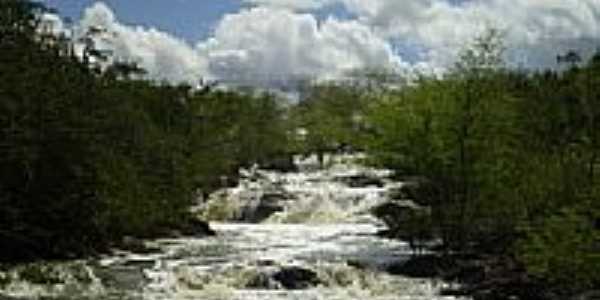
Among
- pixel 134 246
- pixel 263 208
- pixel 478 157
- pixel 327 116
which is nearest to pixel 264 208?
pixel 263 208

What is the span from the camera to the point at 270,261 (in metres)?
47.2

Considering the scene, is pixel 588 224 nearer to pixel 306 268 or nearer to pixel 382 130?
pixel 306 268

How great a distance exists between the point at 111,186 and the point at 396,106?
12.6m

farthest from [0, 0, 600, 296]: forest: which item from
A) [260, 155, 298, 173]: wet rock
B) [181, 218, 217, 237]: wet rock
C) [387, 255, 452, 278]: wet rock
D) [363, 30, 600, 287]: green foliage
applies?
[260, 155, 298, 173]: wet rock

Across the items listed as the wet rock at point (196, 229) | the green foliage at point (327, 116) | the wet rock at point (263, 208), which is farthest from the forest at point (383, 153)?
the green foliage at point (327, 116)

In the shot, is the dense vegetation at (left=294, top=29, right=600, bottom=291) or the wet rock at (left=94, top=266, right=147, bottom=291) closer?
the wet rock at (left=94, top=266, right=147, bottom=291)

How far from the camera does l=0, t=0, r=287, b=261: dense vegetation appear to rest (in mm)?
49094

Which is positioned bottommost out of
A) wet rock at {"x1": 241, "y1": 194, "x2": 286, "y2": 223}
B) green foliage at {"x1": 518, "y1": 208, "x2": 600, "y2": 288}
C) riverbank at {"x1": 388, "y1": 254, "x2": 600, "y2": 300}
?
wet rock at {"x1": 241, "y1": 194, "x2": 286, "y2": 223}

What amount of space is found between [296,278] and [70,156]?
41.9 ft

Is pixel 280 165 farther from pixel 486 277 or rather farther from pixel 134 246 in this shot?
pixel 486 277

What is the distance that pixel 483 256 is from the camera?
158 ft

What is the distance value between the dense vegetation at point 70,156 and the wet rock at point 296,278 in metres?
11.1

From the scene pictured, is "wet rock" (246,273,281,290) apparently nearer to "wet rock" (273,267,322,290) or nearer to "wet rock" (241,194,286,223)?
"wet rock" (273,267,322,290)

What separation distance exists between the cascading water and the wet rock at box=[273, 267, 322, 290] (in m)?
0.04
